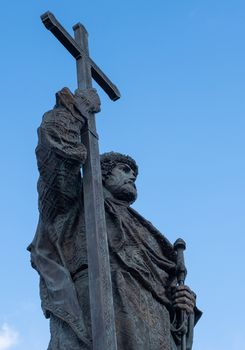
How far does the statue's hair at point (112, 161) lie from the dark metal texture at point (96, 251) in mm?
571

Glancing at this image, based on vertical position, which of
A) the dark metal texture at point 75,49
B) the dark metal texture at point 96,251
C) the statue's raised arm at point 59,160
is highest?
the dark metal texture at point 75,49

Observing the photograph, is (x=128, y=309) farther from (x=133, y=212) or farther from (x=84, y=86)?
(x=84, y=86)

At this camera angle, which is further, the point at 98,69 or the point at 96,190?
the point at 98,69

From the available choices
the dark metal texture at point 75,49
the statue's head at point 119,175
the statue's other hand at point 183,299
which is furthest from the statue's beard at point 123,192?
the dark metal texture at point 75,49

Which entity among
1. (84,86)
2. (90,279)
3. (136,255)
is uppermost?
(84,86)

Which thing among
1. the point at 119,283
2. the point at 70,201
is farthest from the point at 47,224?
the point at 119,283

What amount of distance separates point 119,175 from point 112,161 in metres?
0.20

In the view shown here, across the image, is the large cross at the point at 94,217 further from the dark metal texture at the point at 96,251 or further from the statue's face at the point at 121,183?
the statue's face at the point at 121,183

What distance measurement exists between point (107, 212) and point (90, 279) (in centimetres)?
128

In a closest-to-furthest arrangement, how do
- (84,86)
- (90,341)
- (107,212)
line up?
(90,341) → (107,212) → (84,86)

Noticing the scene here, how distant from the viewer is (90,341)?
865cm

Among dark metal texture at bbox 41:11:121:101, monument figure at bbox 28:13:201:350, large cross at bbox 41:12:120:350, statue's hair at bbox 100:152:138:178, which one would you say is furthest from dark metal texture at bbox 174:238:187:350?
dark metal texture at bbox 41:11:121:101

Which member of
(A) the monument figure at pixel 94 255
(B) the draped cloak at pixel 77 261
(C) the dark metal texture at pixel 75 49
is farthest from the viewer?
(C) the dark metal texture at pixel 75 49

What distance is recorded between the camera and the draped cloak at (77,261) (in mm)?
9102
